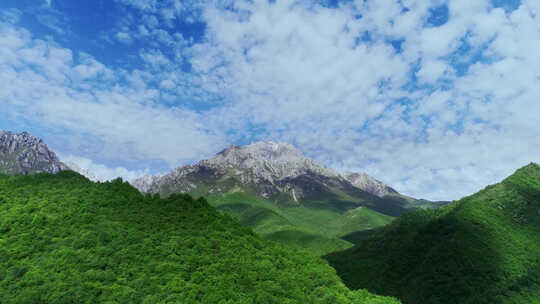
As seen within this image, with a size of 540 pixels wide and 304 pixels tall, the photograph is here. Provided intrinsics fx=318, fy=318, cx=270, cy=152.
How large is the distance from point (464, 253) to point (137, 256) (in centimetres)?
11610

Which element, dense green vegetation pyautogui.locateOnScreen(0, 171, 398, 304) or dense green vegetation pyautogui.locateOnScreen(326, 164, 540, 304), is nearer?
dense green vegetation pyautogui.locateOnScreen(0, 171, 398, 304)

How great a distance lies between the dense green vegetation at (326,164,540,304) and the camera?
107 metres

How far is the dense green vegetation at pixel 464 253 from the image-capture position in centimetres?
10719

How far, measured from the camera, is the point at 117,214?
204ft

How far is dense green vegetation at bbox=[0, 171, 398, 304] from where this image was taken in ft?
156

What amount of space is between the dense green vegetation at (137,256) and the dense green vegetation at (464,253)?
6967 centimetres

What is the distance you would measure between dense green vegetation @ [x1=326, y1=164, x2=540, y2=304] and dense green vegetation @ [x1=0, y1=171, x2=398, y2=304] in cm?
6967

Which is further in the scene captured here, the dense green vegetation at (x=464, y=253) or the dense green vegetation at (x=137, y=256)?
the dense green vegetation at (x=464, y=253)

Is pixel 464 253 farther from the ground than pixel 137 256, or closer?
closer

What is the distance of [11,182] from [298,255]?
67105 millimetres

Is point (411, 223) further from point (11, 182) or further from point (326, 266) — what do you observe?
point (11, 182)

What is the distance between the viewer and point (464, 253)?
386ft

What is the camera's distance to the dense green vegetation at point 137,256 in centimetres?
4744

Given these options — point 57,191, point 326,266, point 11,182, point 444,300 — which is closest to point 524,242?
point 444,300
